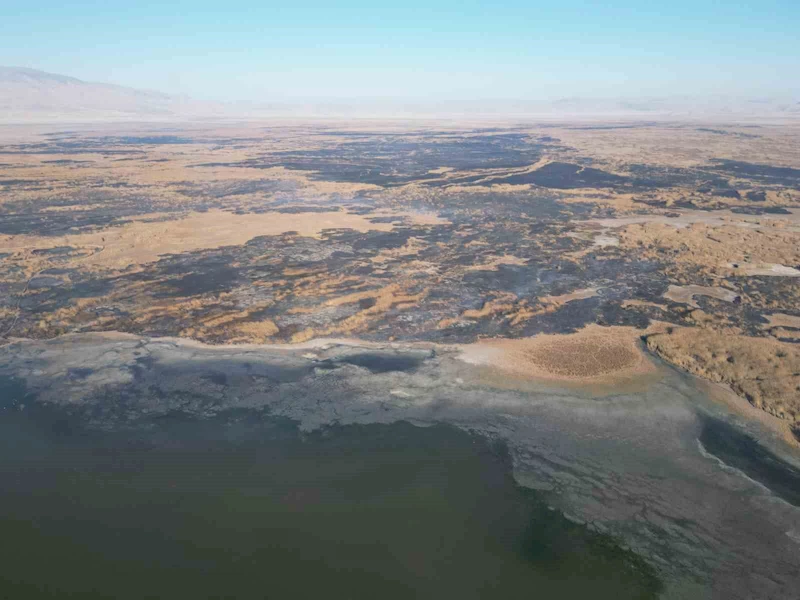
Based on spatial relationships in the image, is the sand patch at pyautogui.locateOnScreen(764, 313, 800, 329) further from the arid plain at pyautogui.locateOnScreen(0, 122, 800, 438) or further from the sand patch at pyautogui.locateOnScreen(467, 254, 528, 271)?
the sand patch at pyautogui.locateOnScreen(467, 254, 528, 271)

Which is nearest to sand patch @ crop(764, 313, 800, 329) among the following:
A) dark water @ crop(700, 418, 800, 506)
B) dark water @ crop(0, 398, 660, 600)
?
dark water @ crop(700, 418, 800, 506)

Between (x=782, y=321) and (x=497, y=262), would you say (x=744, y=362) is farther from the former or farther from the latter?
(x=497, y=262)

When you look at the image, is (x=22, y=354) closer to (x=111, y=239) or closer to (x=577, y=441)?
(x=111, y=239)

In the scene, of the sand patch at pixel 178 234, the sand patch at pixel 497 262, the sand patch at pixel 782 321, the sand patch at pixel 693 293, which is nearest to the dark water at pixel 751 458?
the sand patch at pixel 782 321

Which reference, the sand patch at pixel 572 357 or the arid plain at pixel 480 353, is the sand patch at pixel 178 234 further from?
the sand patch at pixel 572 357

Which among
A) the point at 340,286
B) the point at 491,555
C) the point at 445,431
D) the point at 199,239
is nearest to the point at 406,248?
the point at 340,286

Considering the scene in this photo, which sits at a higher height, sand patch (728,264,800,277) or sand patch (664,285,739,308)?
sand patch (728,264,800,277)

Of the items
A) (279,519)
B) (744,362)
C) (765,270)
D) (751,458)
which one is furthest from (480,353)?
(765,270)
